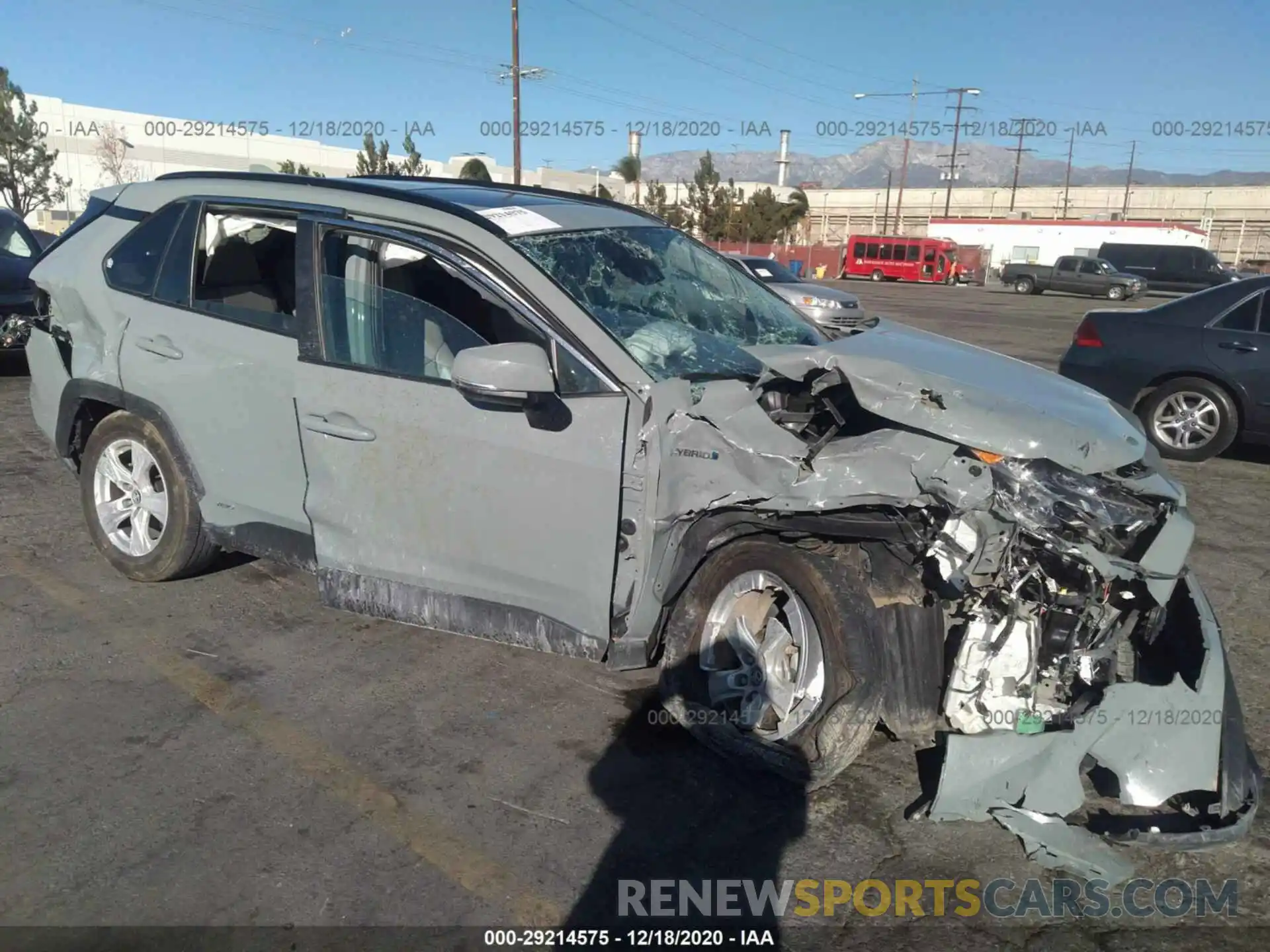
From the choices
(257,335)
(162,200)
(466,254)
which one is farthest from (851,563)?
(162,200)

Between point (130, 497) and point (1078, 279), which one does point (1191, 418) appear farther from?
point (1078, 279)

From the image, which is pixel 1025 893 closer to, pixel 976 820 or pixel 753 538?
pixel 976 820

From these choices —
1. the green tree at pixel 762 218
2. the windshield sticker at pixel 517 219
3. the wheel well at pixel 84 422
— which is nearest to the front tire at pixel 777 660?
the windshield sticker at pixel 517 219

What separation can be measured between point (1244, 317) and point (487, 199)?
6696 millimetres

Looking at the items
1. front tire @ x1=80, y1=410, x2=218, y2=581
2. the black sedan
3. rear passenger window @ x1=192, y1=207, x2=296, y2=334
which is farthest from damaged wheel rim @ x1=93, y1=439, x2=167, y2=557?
the black sedan

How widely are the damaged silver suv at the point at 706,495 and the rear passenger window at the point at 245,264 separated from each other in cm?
3

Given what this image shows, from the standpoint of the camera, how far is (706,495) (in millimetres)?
3238

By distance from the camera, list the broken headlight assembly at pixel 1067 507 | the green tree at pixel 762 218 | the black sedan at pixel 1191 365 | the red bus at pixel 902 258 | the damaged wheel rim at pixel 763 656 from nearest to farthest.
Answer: the broken headlight assembly at pixel 1067 507
the damaged wheel rim at pixel 763 656
the black sedan at pixel 1191 365
the red bus at pixel 902 258
the green tree at pixel 762 218

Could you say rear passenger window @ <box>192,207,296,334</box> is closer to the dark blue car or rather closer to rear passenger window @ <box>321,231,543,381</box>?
rear passenger window @ <box>321,231,543,381</box>

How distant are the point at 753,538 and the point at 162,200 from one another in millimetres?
3385

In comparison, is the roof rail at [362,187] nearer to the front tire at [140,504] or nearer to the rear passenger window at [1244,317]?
the front tire at [140,504]

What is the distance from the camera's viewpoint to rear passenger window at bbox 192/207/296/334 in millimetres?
4211

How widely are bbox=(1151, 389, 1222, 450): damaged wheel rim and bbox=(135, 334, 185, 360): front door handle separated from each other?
752 centimetres

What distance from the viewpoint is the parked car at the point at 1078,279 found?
3944cm
